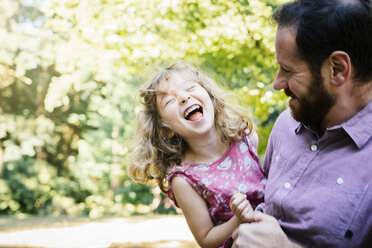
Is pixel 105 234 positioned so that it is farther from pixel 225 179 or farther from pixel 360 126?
pixel 360 126

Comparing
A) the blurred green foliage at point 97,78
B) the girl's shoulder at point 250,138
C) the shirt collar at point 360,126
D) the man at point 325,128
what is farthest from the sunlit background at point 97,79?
the shirt collar at point 360,126

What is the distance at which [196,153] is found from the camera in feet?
7.66

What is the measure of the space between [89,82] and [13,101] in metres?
3.33

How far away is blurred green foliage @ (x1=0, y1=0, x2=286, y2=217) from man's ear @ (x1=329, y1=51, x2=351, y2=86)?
137 centimetres

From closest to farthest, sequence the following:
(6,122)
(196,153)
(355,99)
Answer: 1. (355,99)
2. (196,153)
3. (6,122)

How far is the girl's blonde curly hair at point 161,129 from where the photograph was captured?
8.00 ft

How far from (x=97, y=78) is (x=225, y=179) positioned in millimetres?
5759

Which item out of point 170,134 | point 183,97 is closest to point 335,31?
point 183,97

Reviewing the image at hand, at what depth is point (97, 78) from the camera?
24.7ft

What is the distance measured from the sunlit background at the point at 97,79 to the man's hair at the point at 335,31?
132 cm

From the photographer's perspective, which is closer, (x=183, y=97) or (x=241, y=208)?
(x=241, y=208)

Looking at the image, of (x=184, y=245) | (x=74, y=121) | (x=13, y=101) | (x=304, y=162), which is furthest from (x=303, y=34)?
(x=13, y=101)

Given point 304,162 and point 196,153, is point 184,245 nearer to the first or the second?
point 196,153

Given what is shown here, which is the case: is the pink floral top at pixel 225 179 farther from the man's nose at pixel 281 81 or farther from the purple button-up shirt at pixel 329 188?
the man's nose at pixel 281 81
